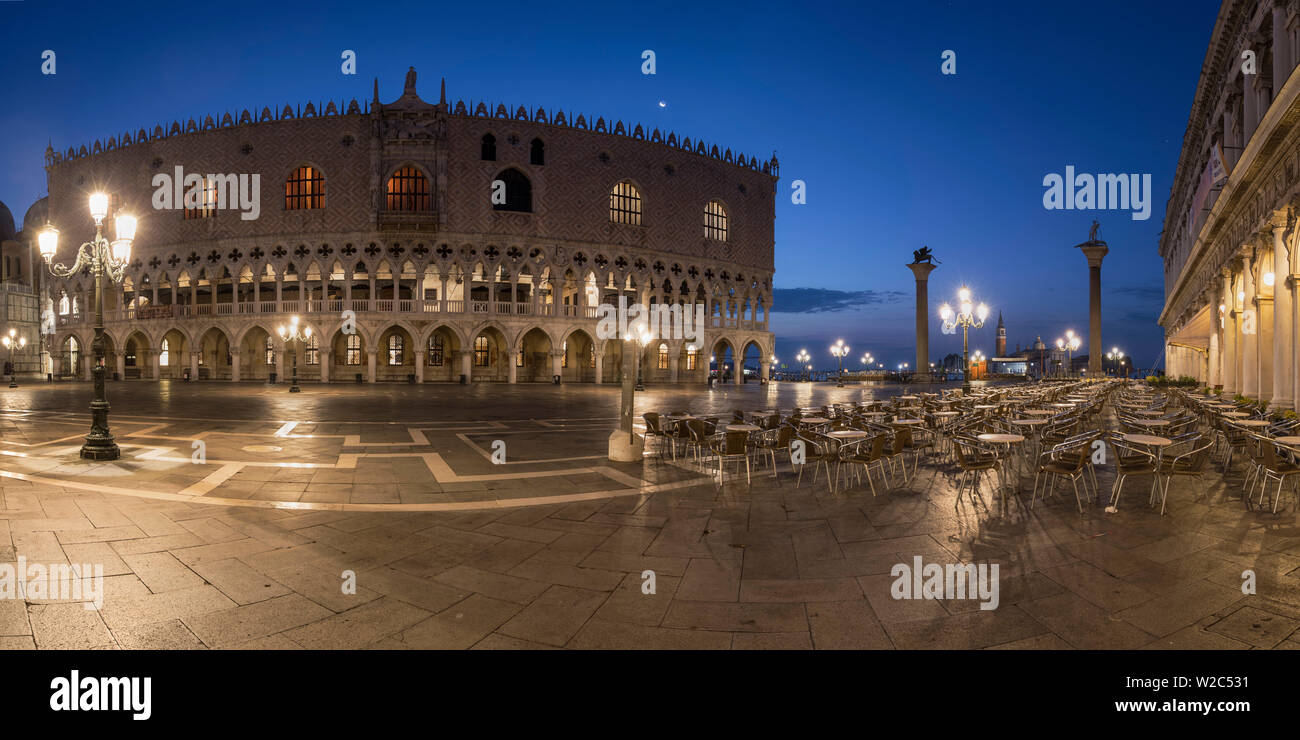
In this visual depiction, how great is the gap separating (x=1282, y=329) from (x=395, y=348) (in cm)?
4390

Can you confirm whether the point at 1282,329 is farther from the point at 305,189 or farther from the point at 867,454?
the point at 305,189

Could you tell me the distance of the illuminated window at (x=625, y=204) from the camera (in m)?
44.5

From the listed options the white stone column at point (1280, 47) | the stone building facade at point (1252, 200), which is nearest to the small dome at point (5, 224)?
the stone building facade at point (1252, 200)

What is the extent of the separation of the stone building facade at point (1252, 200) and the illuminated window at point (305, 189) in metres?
47.6

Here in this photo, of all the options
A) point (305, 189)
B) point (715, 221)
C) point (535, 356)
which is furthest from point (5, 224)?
point (715, 221)

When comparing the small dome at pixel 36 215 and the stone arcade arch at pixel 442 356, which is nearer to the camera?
the stone arcade arch at pixel 442 356

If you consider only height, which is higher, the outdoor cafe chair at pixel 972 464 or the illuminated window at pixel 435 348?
the illuminated window at pixel 435 348

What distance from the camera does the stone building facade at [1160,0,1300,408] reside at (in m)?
12.5

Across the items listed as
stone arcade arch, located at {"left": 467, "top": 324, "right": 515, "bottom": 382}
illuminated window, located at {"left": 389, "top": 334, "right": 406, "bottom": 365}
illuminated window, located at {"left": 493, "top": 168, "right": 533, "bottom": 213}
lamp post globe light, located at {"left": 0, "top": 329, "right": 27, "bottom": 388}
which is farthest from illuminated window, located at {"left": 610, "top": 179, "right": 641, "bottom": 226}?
lamp post globe light, located at {"left": 0, "top": 329, "right": 27, "bottom": 388}

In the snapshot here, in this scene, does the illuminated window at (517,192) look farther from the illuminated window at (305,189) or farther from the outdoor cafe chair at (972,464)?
the outdoor cafe chair at (972,464)

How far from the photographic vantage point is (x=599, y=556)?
4.86 meters

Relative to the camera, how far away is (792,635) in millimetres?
3400
